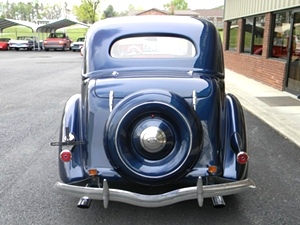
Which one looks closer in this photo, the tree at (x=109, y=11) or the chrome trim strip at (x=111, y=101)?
the chrome trim strip at (x=111, y=101)

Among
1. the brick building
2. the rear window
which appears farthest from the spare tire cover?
the brick building

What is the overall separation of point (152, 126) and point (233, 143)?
2.89ft

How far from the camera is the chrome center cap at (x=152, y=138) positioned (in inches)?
112

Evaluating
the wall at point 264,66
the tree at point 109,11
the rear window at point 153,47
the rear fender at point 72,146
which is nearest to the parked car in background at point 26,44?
the wall at point 264,66

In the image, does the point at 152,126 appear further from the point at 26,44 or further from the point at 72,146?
the point at 26,44

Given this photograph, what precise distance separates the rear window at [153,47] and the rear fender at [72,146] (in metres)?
0.83

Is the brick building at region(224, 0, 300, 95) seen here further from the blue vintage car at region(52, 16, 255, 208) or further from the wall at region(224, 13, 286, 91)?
the blue vintage car at region(52, 16, 255, 208)

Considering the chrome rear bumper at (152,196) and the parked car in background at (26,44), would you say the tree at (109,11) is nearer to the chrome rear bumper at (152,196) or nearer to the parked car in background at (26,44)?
the parked car in background at (26,44)

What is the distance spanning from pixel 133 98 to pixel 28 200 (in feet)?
5.57

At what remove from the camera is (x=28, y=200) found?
11.7 feet

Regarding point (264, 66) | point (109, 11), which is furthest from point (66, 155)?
point (109, 11)

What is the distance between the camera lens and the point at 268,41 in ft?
35.1

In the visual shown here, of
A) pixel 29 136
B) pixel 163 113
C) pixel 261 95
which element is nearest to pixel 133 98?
pixel 163 113

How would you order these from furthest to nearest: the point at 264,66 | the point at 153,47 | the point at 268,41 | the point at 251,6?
1. the point at 251,6
2. the point at 264,66
3. the point at 268,41
4. the point at 153,47
